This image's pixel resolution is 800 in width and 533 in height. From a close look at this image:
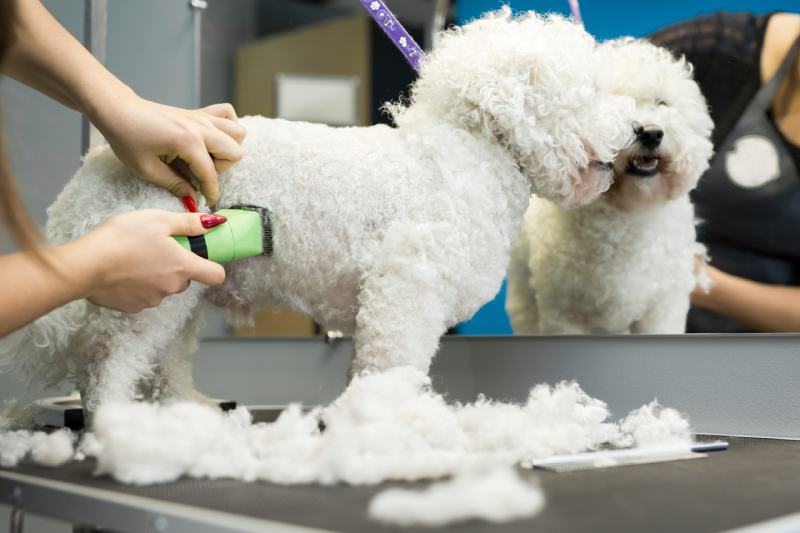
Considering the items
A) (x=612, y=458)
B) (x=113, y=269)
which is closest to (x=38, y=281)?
(x=113, y=269)

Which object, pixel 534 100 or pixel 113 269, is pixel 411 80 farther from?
pixel 113 269

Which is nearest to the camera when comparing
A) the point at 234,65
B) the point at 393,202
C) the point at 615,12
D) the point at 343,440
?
the point at 343,440

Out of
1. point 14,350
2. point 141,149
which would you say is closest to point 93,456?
point 14,350

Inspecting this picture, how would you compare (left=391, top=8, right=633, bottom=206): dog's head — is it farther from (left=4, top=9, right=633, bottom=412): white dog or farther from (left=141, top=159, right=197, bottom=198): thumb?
(left=141, top=159, right=197, bottom=198): thumb

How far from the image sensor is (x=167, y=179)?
32.0 inches

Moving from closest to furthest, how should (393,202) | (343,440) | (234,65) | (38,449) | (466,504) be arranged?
1. (466,504)
2. (343,440)
3. (38,449)
4. (393,202)
5. (234,65)

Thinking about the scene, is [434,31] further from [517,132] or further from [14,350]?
[14,350]

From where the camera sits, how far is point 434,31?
1.28 meters

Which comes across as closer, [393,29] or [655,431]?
[655,431]

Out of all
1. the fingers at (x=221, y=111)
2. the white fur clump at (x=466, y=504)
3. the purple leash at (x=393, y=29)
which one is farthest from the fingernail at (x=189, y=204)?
the white fur clump at (x=466, y=504)

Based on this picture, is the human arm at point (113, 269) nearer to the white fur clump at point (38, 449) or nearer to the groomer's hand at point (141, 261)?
the groomer's hand at point (141, 261)

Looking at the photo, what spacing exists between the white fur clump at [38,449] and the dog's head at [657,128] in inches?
27.8

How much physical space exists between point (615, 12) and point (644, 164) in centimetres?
25

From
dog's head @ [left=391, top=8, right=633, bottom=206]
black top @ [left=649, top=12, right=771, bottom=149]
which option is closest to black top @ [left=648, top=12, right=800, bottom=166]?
black top @ [left=649, top=12, right=771, bottom=149]
